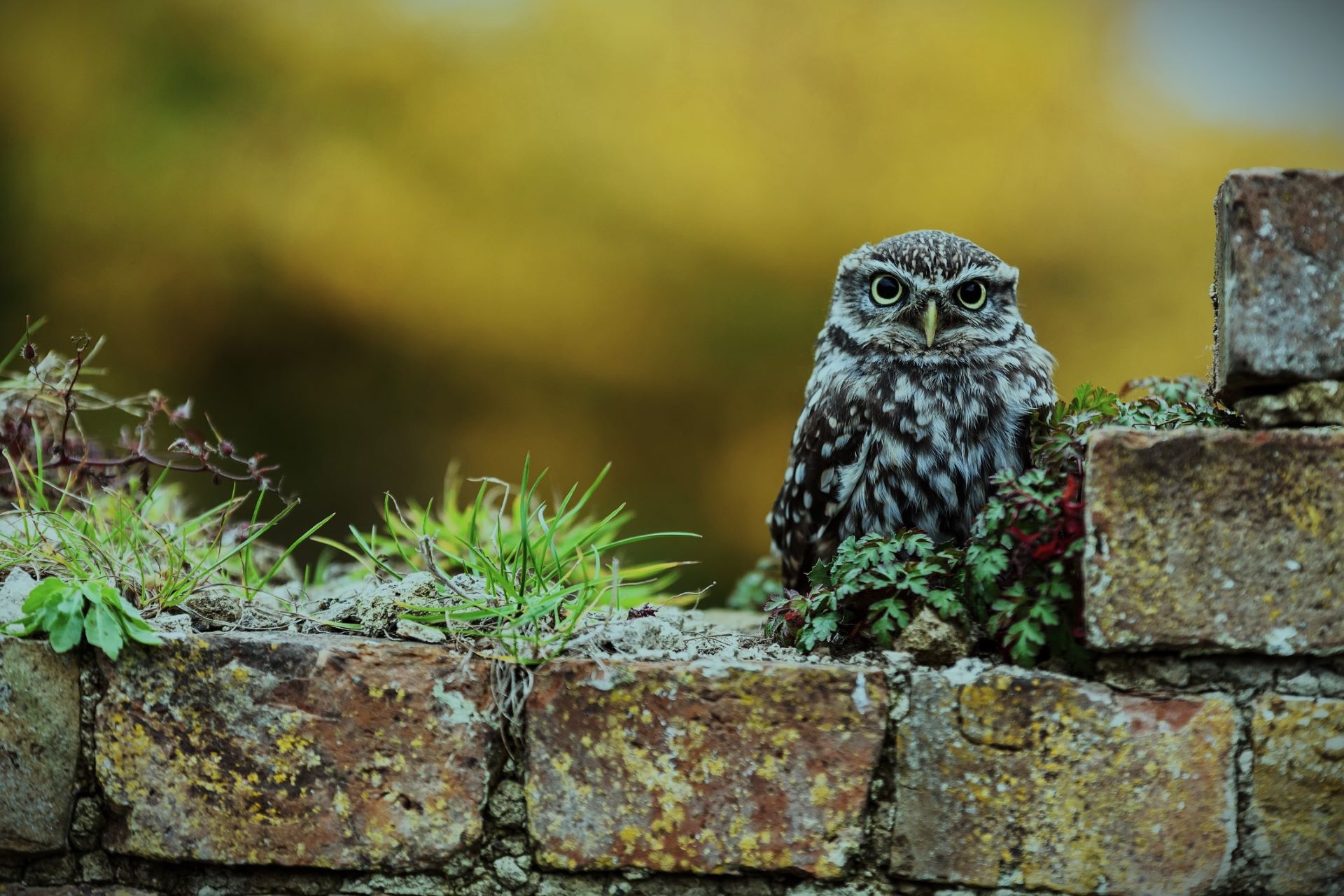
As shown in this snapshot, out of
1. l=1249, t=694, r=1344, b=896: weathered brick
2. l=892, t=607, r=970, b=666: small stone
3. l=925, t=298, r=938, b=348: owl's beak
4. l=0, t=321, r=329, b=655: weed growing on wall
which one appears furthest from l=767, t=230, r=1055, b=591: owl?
l=0, t=321, r=329, b=655: weed growing on wall

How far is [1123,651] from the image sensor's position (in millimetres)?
1365

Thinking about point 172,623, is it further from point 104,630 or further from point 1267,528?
point 1267,528

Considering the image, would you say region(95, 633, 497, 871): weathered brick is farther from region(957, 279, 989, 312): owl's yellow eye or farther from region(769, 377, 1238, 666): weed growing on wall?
region(957, 279, 989, 312): owl's yellow eye

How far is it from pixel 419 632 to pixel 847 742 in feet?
2.11

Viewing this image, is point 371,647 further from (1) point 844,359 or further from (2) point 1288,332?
(2) point 1288,332

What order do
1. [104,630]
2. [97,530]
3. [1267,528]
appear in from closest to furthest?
[1267,528], [104,630], [97,530]

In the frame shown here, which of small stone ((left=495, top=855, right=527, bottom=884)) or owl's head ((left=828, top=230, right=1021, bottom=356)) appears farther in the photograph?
owl's head ((left=828, top=230, right=1021, bottom=356))

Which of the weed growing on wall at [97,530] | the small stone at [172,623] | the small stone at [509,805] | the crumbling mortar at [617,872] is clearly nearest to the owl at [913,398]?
the crumbling mortar at [617,872]

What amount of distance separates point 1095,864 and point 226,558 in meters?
1.34

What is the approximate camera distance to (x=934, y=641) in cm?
142

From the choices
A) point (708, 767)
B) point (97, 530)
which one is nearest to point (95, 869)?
point (97, 530)

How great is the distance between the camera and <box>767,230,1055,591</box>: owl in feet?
6.12

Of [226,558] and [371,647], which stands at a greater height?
[226,558]

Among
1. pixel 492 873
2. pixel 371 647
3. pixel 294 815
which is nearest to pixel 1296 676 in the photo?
pixel 492 873
